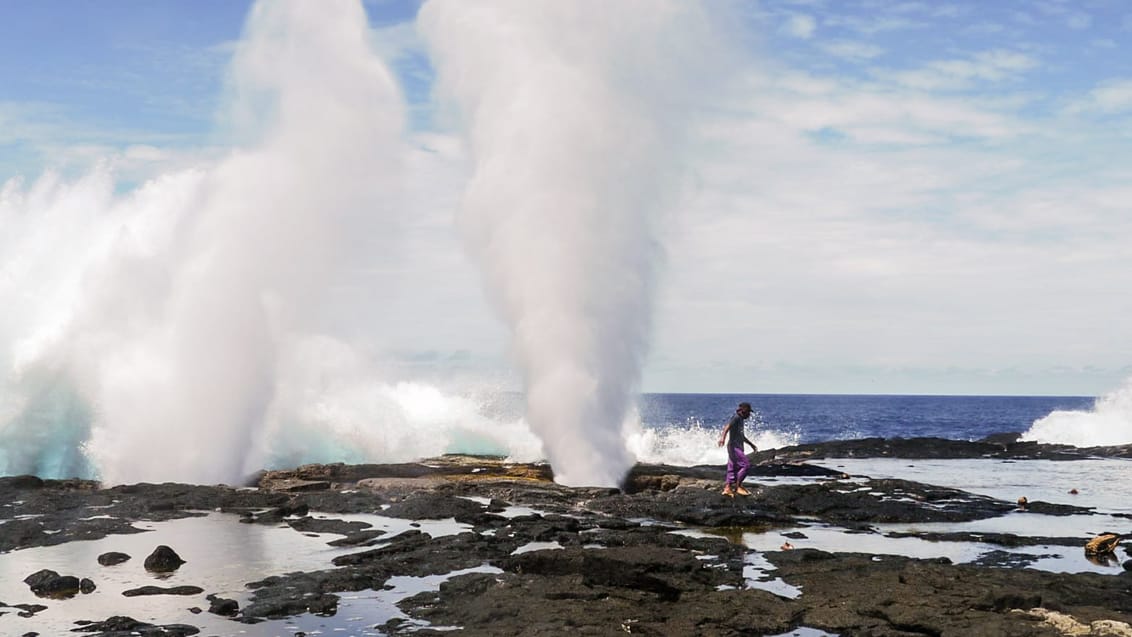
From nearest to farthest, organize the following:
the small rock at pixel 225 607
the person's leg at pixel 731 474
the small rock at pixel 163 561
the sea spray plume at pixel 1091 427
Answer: the small rock at pixel 225 607
the small rock at pixel 163 561
the person's leg at pixel 731 474
the sea spray plume at pixel 1091 427

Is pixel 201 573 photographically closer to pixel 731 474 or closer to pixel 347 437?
pixel 731 474

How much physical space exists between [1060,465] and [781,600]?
3360 centimetres

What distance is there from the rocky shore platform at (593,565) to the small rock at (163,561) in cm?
3

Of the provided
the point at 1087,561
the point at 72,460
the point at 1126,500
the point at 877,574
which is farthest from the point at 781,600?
the point at 72,460

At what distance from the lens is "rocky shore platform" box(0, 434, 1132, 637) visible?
10.1m

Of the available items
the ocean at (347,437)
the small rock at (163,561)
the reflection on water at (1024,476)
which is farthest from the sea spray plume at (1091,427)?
the small rock at (163,561)

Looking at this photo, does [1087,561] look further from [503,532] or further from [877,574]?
[503,532]

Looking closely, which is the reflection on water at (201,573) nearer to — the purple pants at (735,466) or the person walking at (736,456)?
the person walking at (736,456)

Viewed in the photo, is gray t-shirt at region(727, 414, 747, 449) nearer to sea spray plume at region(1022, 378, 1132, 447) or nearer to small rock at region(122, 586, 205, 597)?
small rock at region(122, 586, 205, 597)

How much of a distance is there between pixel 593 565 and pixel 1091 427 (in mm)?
60890

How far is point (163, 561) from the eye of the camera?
13.5m

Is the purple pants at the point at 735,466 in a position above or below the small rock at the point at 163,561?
above

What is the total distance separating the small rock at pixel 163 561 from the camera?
13.4m

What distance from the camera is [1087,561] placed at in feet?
46.6
